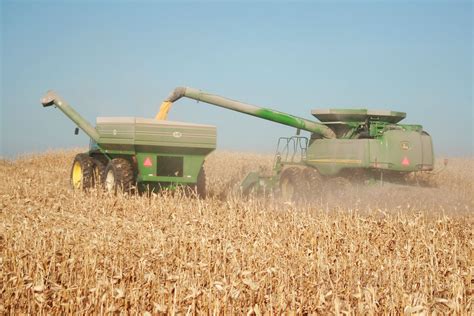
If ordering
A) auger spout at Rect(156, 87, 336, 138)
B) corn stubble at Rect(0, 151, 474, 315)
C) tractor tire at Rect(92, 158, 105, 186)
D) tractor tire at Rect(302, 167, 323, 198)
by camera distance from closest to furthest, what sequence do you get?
corn stubble at Rect(0, 151, 474, 315), tractor tire at Rect(302, 167, 323, 198), tractor tire at Rect(92, 158, 105, 186), auger spout at Rect(156, 87, 336, 138)

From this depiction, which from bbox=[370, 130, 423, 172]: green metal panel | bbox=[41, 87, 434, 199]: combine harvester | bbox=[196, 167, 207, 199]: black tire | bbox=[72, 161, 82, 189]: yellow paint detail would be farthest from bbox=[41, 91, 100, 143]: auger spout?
bbox=[370, 130, 423, 172]: green metal panel

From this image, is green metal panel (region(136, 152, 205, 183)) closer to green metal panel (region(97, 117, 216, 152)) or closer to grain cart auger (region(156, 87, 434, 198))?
green metal panel (region(97, 117, 216, 152))

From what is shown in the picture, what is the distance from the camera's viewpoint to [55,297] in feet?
13.6

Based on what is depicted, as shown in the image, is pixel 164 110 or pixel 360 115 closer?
pixel 360 115

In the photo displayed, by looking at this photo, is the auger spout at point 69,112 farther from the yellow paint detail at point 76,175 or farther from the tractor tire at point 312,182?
the tractor tire at point 312,182

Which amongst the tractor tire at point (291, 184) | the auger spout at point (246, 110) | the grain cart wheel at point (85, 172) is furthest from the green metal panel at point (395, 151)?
the grain cart wheel at point (85, 172)

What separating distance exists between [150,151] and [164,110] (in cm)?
210

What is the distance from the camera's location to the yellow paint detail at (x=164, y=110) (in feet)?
44.3

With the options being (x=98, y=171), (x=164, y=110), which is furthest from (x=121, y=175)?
(x=164, y=110)

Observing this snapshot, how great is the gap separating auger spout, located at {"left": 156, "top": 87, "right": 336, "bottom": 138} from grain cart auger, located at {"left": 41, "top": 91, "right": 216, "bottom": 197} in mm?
1591

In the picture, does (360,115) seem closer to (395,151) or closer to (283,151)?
(395,151)

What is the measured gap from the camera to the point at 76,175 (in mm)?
14164

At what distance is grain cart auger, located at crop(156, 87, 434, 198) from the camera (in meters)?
11.8

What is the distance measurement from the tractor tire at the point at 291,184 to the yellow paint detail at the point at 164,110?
2.88 meters
